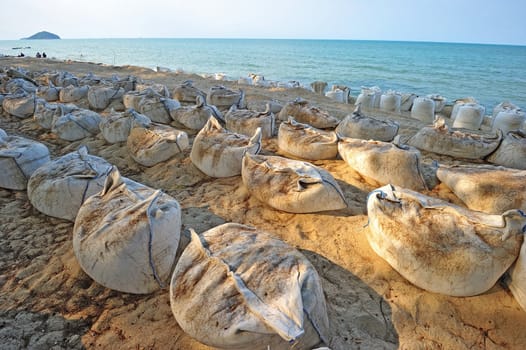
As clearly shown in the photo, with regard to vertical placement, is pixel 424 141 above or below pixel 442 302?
above

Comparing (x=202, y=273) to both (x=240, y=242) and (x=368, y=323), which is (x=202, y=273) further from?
(x=368, y=323)

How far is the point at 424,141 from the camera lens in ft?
15.8

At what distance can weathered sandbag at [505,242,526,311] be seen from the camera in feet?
6.84

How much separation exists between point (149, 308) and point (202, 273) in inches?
23.7

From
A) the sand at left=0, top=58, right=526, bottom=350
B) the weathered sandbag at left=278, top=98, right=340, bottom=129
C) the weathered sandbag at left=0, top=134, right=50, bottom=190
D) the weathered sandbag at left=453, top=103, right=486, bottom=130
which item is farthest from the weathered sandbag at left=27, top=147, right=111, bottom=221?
the weathered sandbag at left=453, top=103, right=486, bottom=130

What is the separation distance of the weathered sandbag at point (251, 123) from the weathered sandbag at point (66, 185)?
2296 millimetres

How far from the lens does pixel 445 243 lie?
88.5 inches

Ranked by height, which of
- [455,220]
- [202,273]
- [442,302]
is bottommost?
[442,302]

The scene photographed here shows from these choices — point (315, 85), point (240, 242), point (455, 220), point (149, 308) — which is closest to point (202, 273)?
point (240, 242)

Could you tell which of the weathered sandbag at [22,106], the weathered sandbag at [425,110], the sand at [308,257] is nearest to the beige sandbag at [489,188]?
the sand at [308,257]

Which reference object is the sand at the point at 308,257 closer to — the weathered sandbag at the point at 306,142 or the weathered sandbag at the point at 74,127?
the weathered sandbag at the point at 306,142

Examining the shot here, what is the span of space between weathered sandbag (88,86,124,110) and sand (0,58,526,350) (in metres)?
4.34

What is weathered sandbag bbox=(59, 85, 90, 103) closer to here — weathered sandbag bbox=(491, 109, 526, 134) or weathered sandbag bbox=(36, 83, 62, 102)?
weathered sandbag bbox=(36, 83, 62, 102)

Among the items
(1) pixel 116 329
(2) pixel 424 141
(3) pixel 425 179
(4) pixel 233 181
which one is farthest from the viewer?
(2) pixel 424 141
